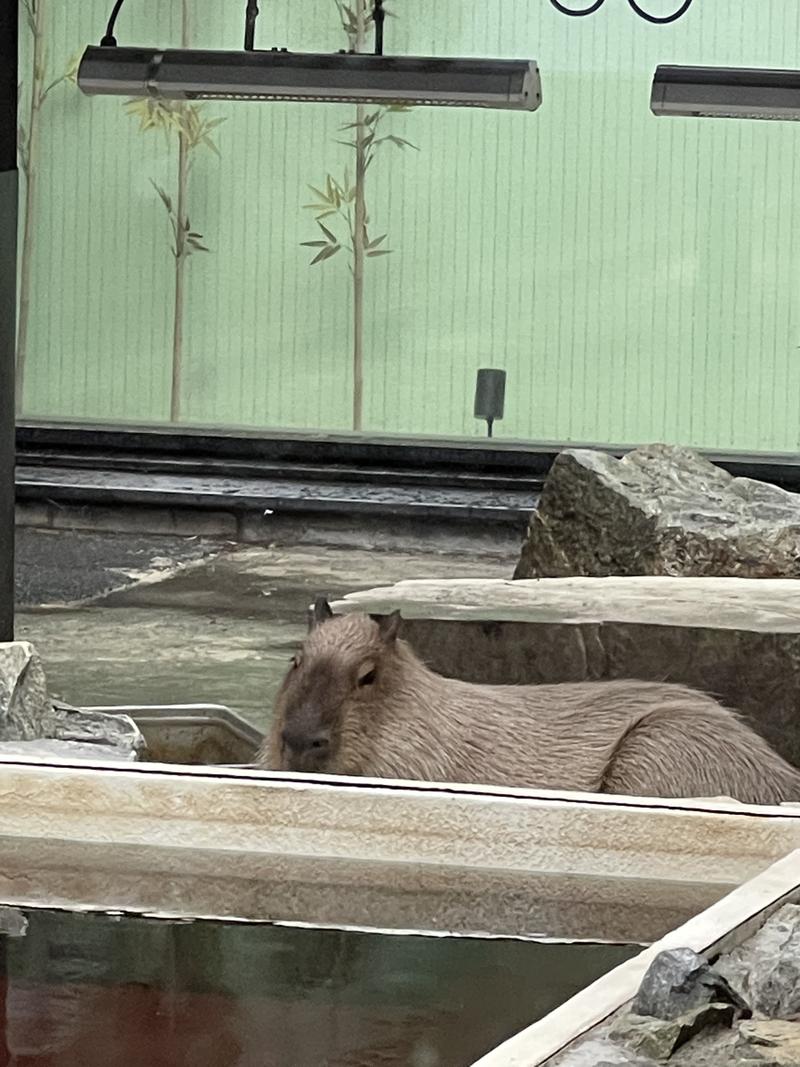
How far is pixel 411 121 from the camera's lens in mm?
7594

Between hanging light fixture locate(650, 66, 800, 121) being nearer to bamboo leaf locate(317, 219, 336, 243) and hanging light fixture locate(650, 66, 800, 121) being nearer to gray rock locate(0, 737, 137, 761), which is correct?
bamboo leaf locate(317, 219, 336, 243)

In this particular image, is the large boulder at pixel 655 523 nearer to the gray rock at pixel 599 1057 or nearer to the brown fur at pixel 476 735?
the brown fur at pixel 476 735

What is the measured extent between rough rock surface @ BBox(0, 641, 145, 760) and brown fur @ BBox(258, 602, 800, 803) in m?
0.26

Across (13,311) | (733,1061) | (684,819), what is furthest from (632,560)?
Answer: (733,1061)

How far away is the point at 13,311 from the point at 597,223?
164 inches

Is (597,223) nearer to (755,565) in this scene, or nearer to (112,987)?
(755,565)

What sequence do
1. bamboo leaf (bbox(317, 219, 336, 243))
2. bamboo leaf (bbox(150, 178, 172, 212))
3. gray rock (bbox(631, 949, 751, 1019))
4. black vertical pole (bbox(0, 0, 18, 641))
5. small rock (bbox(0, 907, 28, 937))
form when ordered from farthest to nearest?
bamboo leaf (bbox(150, 178, 172, 212))
bamboo leaf (bbox(317, 219, 336, 243))
black vertical pole (bbox(0, 0, 18, 641))
small rock (bbox(0, 907, 28, 937))
gray rock (bbox(631, 949, 751, 1019))

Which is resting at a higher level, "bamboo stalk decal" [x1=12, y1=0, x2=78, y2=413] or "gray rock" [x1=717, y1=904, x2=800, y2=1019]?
"bamboo stalk decal" [x1=12, y1=0, x2=78, y2=413]

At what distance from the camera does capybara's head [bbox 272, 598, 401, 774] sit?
2682mm

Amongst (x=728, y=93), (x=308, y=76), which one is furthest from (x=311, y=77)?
(x=728, y=93)

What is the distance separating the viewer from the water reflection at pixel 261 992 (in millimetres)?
1688

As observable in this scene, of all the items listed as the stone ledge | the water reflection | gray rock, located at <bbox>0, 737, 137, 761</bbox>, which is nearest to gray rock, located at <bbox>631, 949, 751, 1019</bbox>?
the water reflection

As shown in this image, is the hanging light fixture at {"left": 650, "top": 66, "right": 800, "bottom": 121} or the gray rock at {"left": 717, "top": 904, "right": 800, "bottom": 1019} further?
the hanging light fixture at {"left": 650, "top": 66, "right": 800, "bottom": 121}

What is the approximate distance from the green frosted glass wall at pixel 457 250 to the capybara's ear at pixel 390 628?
484cm
